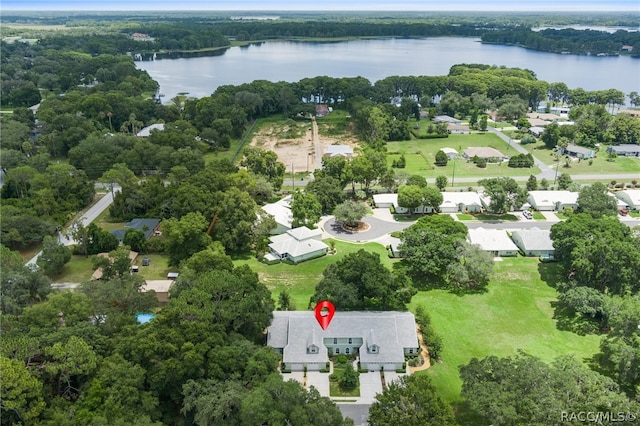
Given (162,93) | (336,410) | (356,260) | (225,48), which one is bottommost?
(336,410)

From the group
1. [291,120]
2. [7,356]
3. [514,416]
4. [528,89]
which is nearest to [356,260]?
[514,416]

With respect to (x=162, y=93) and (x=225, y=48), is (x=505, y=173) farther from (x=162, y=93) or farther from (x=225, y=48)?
(x=225, y=48)

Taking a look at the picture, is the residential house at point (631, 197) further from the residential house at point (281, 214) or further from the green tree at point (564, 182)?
the residential house at point (281, 214)

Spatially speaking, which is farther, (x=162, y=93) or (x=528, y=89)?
(x=162, y=93)

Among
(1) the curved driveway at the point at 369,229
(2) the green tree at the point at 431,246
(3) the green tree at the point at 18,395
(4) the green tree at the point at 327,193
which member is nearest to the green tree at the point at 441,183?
(1) the curved driveway at the point at 369,229

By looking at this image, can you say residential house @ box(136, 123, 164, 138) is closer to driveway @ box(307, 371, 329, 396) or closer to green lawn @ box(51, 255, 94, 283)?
green lawn @ box(51, 255, 94, 283)

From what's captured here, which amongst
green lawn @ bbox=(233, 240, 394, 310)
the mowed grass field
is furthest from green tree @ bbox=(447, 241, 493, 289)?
the mowed grass field
